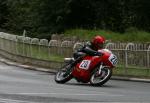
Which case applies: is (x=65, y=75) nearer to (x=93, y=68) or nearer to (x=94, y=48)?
(x=93, y=68)

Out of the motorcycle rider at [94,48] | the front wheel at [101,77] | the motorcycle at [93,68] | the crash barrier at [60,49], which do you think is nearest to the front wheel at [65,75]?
the motorcycle at [93,68]

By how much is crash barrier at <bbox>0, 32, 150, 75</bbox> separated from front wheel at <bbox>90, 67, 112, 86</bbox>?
498cm

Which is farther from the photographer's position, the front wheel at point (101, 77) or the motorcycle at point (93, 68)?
the motorcycle at point (93, 68)

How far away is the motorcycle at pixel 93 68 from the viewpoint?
894 inches

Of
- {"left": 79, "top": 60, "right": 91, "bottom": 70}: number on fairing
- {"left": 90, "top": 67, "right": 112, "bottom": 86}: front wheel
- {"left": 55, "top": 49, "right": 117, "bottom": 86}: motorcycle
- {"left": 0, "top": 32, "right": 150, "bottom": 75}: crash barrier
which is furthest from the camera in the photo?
{"left": 0, "top": 32, "right": 150, "bottom": 75}: crash barrier

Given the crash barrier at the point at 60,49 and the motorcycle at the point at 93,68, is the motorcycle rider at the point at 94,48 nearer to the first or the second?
the motorcycle at the point at 93,68

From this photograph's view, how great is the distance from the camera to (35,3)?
1989 inches

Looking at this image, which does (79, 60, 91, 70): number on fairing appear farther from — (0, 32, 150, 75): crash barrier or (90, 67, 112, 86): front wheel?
(0, 32, 150, 75): crash barrier

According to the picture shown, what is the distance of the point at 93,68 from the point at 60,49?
960 centimetres

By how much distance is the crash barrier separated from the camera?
28125 mm

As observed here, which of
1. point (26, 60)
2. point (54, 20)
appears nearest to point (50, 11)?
point (54, 20)

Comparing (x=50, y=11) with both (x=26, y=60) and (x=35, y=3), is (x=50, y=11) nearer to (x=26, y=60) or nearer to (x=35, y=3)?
(x=35, y=3)

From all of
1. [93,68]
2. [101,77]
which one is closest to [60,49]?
[93,68]

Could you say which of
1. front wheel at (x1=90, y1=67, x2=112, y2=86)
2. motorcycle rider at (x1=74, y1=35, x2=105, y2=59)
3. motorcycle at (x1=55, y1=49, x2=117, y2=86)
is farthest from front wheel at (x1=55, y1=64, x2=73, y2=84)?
front wheel at (x1=90, y1=67, x2=112, y2=86)
